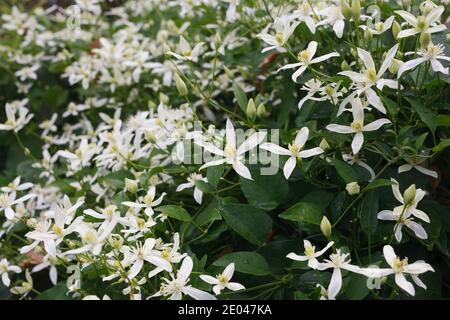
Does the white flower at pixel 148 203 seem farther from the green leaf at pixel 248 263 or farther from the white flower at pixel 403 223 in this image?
the white flower at pixel 403 223

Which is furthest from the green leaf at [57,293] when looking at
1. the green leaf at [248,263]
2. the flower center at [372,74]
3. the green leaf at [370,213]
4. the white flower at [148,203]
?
the flower center at [372,74]

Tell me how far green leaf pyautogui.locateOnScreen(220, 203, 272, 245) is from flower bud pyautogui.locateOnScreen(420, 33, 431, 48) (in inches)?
15.1

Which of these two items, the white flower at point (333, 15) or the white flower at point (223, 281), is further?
the white flower at point (333, 15)

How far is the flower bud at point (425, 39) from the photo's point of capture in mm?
949

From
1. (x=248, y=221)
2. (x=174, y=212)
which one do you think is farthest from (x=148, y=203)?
(x=248, y=221)

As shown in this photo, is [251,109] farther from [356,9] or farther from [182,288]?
[182,288]

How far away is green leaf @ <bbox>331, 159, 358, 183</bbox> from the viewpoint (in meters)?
0.95

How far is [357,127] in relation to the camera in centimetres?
96

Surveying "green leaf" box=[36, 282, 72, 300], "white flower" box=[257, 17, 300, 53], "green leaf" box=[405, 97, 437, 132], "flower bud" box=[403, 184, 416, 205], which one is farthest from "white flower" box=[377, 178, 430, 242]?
"green leaf" box=[36, 282, 72, 300]

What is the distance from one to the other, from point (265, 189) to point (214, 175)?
96mm

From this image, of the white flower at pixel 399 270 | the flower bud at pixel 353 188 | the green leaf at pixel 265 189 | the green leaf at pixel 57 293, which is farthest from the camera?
the green leaf at pixel 57 293

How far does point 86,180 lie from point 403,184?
74 centimetres

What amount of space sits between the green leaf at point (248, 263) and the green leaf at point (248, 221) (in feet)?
0.18

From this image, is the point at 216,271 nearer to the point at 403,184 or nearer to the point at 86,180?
the point at 403,184
